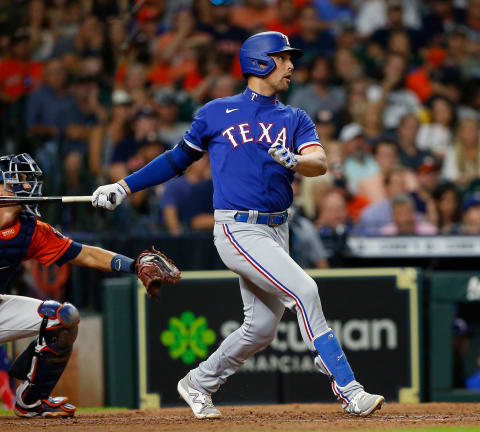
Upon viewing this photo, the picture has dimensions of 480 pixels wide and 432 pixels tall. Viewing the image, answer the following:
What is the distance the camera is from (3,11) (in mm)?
11539

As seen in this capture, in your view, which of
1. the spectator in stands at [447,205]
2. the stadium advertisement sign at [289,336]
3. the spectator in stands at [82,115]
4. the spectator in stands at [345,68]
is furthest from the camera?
the spectator in stands at [345,68]

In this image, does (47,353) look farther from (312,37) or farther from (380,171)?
(312,37)

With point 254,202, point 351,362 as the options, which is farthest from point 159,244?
point 254,202

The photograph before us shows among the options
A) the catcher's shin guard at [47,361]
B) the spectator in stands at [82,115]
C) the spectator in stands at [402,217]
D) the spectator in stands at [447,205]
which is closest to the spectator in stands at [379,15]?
the spectator in stands at [447,205]

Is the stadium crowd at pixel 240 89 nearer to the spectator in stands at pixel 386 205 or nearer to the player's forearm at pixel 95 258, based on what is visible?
the spectator in stands at pixel 386 205

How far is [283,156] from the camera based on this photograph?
4.90 metres

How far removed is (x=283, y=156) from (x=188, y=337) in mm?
3112

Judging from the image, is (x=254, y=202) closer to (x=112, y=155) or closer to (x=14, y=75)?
(x=112, y=155)

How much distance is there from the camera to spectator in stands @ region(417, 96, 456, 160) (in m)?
11.1

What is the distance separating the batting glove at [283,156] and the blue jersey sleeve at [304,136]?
32cm

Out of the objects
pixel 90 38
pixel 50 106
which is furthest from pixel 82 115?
pixel 90 38

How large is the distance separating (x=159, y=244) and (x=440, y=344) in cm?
241

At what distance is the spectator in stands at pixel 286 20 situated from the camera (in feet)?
40.1

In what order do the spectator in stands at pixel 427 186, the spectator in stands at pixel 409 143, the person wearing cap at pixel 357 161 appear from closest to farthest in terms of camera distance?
the spectator in stands at pixel 427 186 → the person wearing cap at pixel 357 161 → the spectator in stands at pixel 409 143
